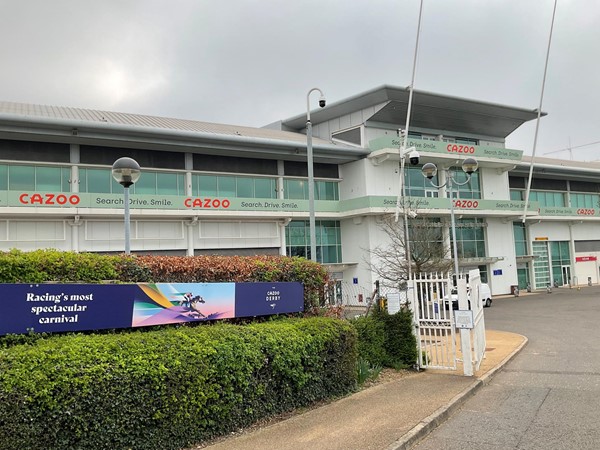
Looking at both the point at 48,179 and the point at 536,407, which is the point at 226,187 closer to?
the point at 48,179

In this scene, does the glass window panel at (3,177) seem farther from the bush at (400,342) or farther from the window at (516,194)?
the window at (516,194)

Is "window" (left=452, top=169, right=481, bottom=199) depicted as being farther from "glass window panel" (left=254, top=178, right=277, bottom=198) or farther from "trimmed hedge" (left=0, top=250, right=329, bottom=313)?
"trimmed hedge" (left=0, top=250, right=329, bottom=313)

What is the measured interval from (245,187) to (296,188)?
14.0 ft

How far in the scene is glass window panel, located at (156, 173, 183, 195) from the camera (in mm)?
33344

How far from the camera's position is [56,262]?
628 cm

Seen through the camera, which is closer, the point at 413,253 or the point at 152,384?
the point at 152,384

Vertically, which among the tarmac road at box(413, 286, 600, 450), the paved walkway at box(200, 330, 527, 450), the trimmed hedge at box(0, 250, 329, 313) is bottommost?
the tarmac road at box(413, 286, 600, 450)

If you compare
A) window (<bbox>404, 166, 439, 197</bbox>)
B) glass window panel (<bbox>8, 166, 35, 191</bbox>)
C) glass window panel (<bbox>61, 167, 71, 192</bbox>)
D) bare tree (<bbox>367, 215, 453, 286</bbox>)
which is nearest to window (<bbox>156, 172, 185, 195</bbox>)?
glass window panel (<bbox>61, 167, 71, 192</bbox>)

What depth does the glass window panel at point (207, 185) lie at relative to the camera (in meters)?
34.8

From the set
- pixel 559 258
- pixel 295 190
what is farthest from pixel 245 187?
pixel 559 258

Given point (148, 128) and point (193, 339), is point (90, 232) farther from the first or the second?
point (193, 339)

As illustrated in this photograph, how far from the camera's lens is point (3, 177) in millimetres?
28672

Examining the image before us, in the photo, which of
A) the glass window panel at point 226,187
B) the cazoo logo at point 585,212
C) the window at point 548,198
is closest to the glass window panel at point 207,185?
the glass window panel at point 226,187

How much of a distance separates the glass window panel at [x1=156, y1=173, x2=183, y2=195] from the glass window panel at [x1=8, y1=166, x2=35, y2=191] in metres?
7.17
